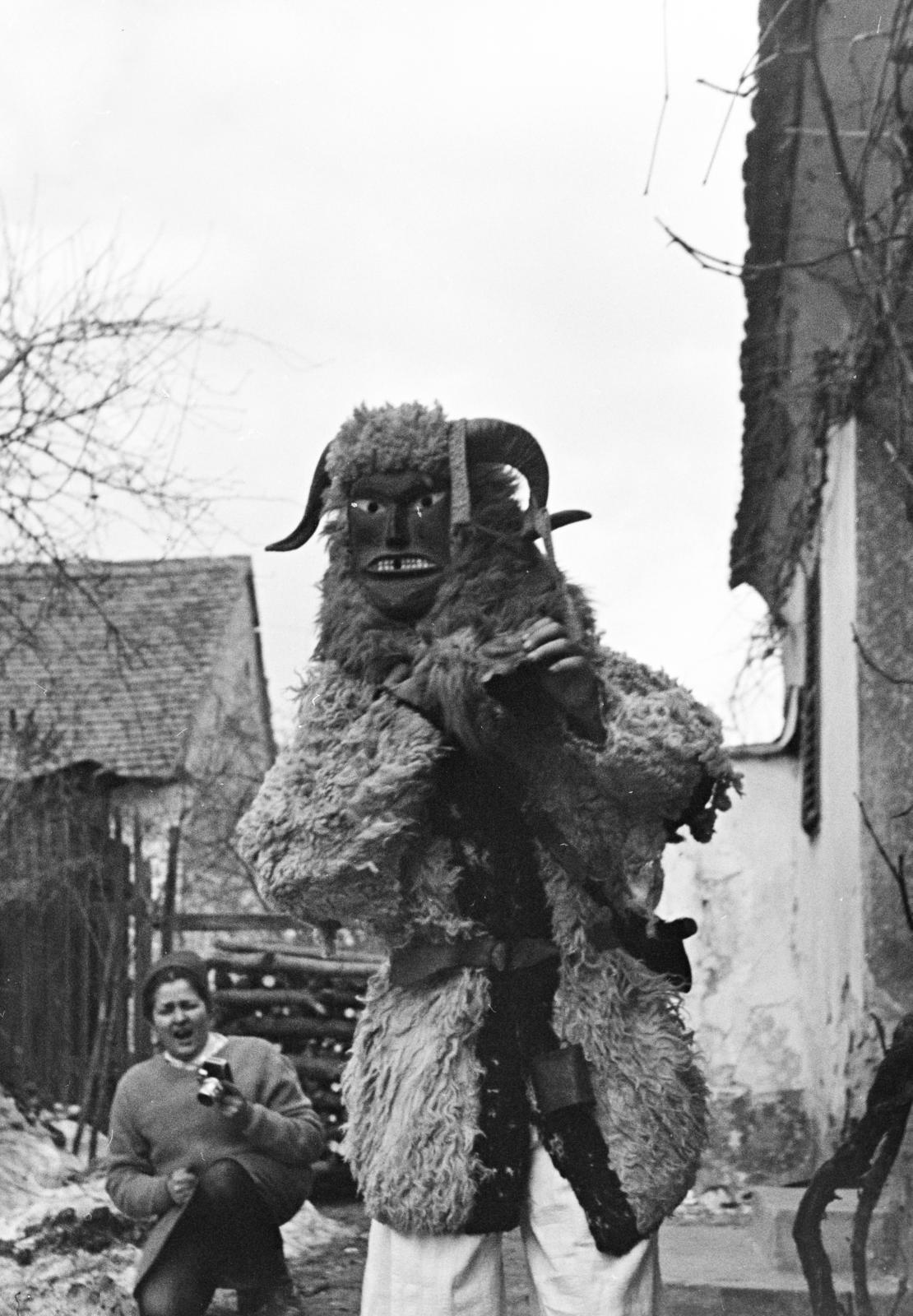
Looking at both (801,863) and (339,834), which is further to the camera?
(801,863)

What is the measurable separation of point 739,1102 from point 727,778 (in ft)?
17.7

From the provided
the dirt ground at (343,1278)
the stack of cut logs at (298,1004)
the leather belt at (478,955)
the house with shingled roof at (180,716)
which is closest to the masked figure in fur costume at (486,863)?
the leather belt at (478,955)

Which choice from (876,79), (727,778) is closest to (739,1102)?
(876,79)

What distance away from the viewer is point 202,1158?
5.22m

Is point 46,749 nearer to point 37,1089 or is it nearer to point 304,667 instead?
point 37,1089

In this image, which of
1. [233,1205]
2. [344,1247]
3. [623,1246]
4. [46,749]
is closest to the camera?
[623,1246]

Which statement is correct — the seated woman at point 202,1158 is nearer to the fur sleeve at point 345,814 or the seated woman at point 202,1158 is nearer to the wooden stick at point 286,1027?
the fur sleeve at point 345,814

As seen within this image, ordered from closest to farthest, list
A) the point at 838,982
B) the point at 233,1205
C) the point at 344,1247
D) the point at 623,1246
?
the point at 623,1246 < the point at 233,1205 < the point at 838,982 < the point at 344,1247

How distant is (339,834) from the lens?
3.26 meters

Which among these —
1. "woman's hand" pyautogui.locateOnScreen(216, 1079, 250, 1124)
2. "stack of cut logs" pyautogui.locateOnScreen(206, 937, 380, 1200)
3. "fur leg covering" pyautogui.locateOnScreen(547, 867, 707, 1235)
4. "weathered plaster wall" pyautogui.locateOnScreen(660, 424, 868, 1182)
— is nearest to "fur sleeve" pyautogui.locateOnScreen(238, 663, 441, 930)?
"fur leg covering" pyautogui.locateOnScreen(547, 867, 707, 1235)

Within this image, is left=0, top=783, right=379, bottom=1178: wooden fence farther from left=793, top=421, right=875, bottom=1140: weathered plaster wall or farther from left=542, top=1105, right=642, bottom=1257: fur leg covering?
left=542, top=1105, right=642, bottom=1257: fur leg covering

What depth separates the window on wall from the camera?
814cm

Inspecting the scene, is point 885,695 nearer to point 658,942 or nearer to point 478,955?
point 658,942

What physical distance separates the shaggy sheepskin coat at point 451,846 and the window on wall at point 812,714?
4690mm
